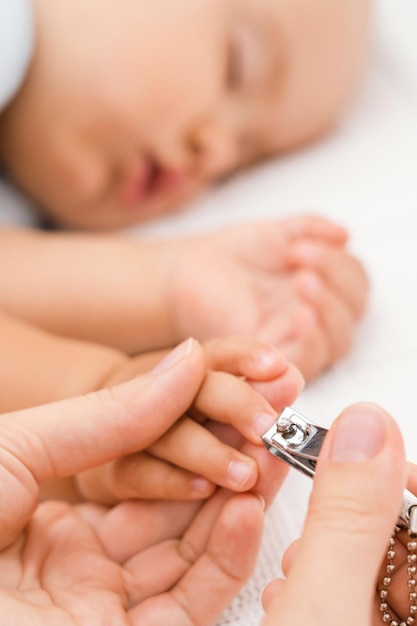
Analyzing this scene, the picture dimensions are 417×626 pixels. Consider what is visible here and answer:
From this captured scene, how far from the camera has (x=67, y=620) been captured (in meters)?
0.49

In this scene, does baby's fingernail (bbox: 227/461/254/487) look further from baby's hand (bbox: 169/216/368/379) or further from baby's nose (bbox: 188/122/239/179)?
baby's nose (bbox: 188/122/239/179)

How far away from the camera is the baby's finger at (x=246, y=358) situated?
0.58 meters

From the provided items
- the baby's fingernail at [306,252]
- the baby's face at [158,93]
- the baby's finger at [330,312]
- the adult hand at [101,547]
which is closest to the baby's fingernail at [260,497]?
the adult hand at [101,547]

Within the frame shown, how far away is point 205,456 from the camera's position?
0.56 metres

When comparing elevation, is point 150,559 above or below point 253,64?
below

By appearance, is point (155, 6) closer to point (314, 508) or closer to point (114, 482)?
point (114, 482)

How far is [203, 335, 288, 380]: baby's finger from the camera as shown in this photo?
58 centimetres

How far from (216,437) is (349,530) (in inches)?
8.2

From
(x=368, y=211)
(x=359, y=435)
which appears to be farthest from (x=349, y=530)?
(x=368, y=211)

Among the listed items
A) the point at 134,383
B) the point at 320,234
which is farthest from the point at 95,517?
the point at 320,234

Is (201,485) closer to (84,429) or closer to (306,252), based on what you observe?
(84,429)

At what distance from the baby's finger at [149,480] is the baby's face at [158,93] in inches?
19.9

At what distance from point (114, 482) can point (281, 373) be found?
169mm

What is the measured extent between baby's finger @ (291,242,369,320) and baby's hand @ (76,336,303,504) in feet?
0.77
